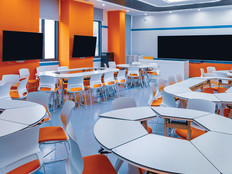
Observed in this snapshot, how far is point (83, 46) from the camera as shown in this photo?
10.1 metres

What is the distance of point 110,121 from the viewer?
9.02 ft

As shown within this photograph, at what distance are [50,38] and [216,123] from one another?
Result: 8381mm

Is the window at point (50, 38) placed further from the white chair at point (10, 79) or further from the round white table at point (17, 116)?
the round white table at point (17, 116)

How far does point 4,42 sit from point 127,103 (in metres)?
5.16

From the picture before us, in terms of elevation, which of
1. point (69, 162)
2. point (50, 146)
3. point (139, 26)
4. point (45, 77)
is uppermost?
point (139, 26)

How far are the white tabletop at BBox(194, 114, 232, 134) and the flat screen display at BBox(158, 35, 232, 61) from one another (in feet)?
31.8

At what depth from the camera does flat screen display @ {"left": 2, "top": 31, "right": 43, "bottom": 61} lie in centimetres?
712

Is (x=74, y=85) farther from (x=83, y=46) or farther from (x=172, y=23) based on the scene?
(x=172, y=23)

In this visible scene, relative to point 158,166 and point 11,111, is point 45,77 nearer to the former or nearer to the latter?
point 11,111

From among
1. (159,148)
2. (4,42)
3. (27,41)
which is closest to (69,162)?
(159,148)

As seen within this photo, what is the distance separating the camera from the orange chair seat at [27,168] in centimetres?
228

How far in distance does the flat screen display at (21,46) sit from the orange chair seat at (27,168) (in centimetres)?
550

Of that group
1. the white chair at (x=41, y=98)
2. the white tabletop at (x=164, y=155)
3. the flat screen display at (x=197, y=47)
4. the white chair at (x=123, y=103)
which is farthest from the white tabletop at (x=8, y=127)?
the flat screen display at (x=197, y=47)

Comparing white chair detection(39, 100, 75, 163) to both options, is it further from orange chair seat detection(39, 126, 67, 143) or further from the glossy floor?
the glossy floor
